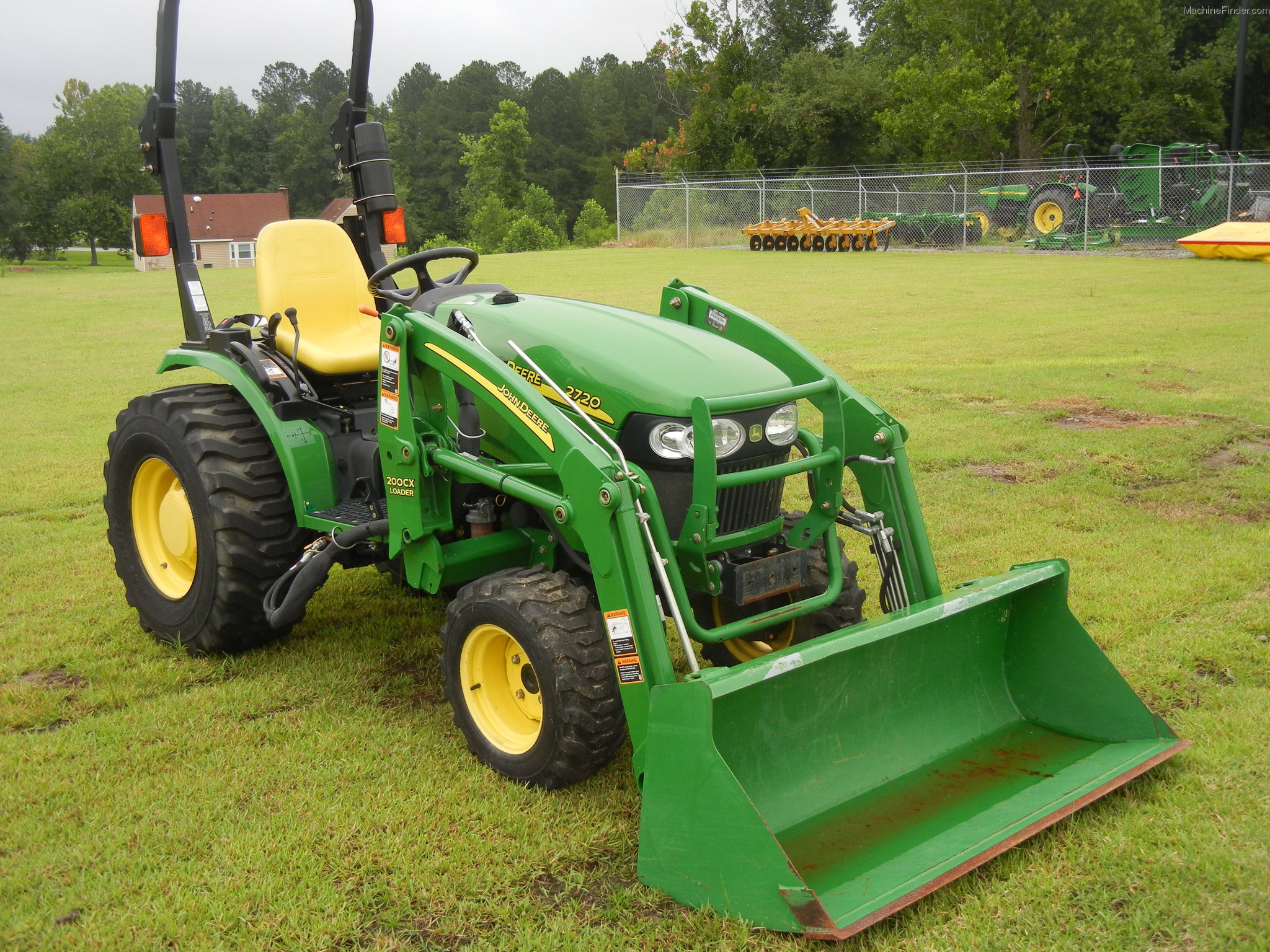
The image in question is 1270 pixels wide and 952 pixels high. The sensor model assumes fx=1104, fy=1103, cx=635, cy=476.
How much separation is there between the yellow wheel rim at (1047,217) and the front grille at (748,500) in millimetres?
Result: 28338

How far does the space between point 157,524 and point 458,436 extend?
1.81 meters

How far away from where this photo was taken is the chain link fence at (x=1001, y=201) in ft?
88.4

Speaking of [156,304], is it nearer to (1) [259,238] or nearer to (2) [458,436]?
(1) [259,238]

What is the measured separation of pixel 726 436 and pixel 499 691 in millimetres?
1061

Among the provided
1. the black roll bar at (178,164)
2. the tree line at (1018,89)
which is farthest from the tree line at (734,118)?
the black roll bar at (178,164)

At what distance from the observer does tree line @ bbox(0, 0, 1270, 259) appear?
37.1 metres

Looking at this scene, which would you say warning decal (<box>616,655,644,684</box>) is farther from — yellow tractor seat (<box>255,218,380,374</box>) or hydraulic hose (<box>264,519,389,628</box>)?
yellow tractor seat (<box>255,218,380,374</box>)

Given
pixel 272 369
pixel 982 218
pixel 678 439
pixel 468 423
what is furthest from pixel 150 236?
pixel 982 218

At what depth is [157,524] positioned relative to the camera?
4.66 metres

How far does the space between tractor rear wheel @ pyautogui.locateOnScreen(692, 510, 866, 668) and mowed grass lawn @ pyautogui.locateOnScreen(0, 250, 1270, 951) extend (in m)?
0.57

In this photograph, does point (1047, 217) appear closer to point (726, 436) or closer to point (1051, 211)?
point (1051, 211)

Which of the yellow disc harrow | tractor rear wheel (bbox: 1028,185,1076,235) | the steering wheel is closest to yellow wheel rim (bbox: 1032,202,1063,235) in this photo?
tractor rear wheel (bbox: 1028,185,1076,235)

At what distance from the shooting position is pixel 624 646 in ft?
9.60

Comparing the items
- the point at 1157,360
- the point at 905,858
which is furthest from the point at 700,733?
the point at 1157,360
